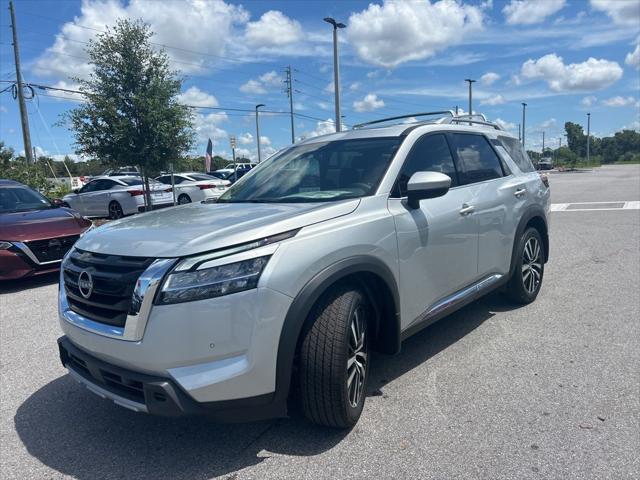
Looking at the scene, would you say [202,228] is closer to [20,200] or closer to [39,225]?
[39,225]

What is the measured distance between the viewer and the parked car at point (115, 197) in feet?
53.9

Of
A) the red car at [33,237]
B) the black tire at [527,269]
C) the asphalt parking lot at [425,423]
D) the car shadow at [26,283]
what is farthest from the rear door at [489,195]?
the car shadow at [26,283]

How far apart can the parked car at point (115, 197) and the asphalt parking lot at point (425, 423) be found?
40.1 ft

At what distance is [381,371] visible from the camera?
3906 mm

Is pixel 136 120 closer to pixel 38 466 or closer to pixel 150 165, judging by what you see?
pixel 150 165

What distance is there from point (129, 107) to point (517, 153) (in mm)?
11823

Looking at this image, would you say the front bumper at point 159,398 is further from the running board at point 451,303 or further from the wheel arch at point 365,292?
the running board at point 451,303

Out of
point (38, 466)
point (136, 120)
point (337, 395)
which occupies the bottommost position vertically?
point (38, 466)

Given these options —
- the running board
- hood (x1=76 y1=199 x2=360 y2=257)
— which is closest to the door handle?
the running board

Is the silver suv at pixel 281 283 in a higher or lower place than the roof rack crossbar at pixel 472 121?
lower

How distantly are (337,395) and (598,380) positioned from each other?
6.69 feet

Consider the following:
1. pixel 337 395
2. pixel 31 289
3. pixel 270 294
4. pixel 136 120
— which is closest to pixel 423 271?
pixel 337 395

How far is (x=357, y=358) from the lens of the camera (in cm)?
310

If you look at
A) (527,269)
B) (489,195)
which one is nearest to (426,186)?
(489,195)
